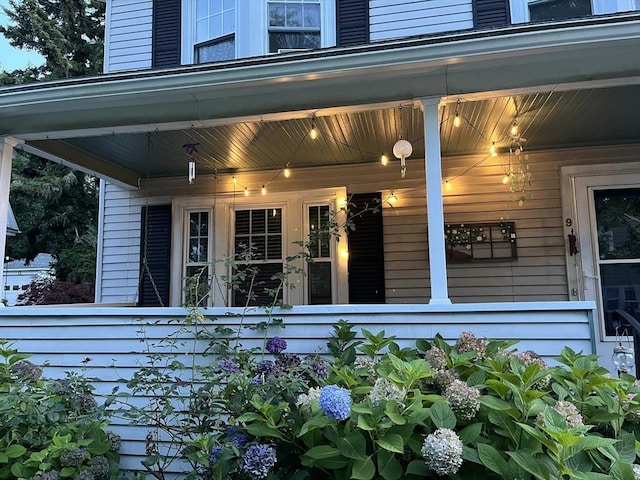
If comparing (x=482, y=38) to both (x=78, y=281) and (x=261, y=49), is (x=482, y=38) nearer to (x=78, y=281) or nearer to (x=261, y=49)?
(x=261, y=49)

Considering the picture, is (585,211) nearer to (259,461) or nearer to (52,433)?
(259,461)

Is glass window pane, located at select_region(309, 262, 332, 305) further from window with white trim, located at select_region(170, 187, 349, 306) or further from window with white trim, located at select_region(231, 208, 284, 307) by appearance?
window with white trim, located at select_region(231, 208, 284, 307)

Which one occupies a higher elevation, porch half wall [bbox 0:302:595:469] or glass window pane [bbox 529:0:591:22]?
glass window pane [bbox 529:0:591:22]

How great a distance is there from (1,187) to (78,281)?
11.2m

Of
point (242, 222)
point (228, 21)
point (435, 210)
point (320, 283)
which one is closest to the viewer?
point (435, 210)

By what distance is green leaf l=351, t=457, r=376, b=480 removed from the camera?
157 cm

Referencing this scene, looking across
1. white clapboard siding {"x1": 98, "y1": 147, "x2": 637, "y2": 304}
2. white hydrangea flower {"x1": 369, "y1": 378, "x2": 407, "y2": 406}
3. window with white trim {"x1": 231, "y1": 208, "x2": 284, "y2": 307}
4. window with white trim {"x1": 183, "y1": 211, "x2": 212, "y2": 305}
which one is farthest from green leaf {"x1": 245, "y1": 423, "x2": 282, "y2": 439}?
window with white trim {"x1": 183, "y1": 211, "x2": 212, "y2": 305}

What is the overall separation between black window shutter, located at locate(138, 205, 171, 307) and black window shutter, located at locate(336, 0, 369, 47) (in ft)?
9.53

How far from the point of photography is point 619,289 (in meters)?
4.40

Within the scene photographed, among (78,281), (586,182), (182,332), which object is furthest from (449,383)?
(78,281)

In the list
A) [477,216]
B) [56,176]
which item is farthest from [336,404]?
[56,176]

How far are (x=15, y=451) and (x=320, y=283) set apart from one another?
10.7 ft

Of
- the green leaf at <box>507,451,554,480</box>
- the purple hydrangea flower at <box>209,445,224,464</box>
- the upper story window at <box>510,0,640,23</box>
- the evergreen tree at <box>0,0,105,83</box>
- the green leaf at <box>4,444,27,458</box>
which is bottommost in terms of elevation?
the green leaf at <box>4,444,27,458</box>

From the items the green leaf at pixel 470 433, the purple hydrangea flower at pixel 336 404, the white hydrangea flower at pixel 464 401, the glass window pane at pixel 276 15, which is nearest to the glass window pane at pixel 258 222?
the glass window pane at pixel 276 15
